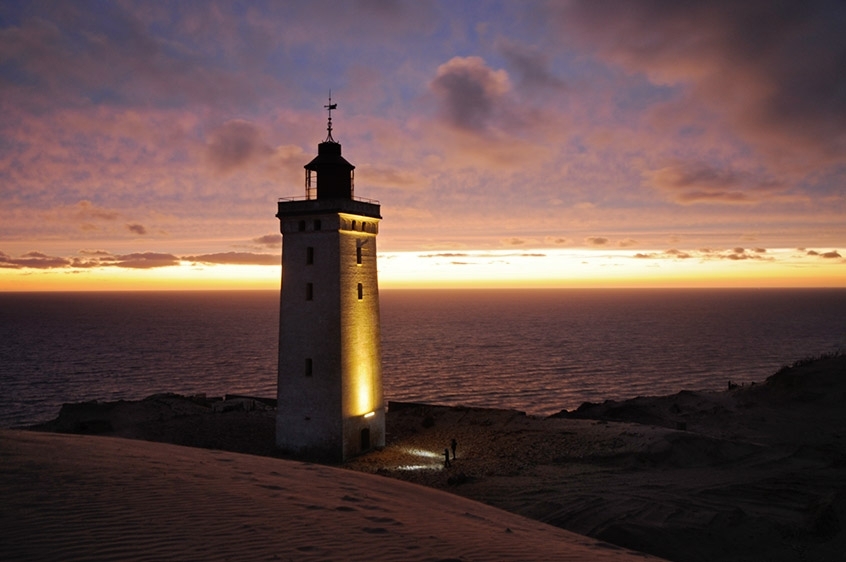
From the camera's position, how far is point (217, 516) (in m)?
10.8

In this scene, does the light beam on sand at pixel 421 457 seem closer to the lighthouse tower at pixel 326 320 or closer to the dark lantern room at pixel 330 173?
the lighthouse tower at pixel 326 320

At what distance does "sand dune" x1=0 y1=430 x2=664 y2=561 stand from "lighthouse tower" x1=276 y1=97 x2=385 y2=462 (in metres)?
9.71

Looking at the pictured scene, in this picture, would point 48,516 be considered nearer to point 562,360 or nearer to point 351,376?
point 351,376

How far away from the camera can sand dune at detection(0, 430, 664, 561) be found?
9.11 m

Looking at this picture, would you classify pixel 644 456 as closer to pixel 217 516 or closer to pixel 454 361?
pixel 217 516

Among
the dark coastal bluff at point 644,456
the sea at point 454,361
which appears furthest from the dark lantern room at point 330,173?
the sea at point 454,361

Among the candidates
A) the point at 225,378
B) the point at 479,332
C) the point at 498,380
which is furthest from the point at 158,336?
the point at 498,380

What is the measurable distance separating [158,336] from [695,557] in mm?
120364

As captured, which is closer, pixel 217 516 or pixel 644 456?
pixel 217 516

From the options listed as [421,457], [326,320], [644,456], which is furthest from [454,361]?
[644,456]

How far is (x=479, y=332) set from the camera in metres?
127

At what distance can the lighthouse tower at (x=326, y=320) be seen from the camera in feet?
86.8

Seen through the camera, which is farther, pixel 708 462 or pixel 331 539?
pixel 708 462

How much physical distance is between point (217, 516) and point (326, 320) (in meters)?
15.9
